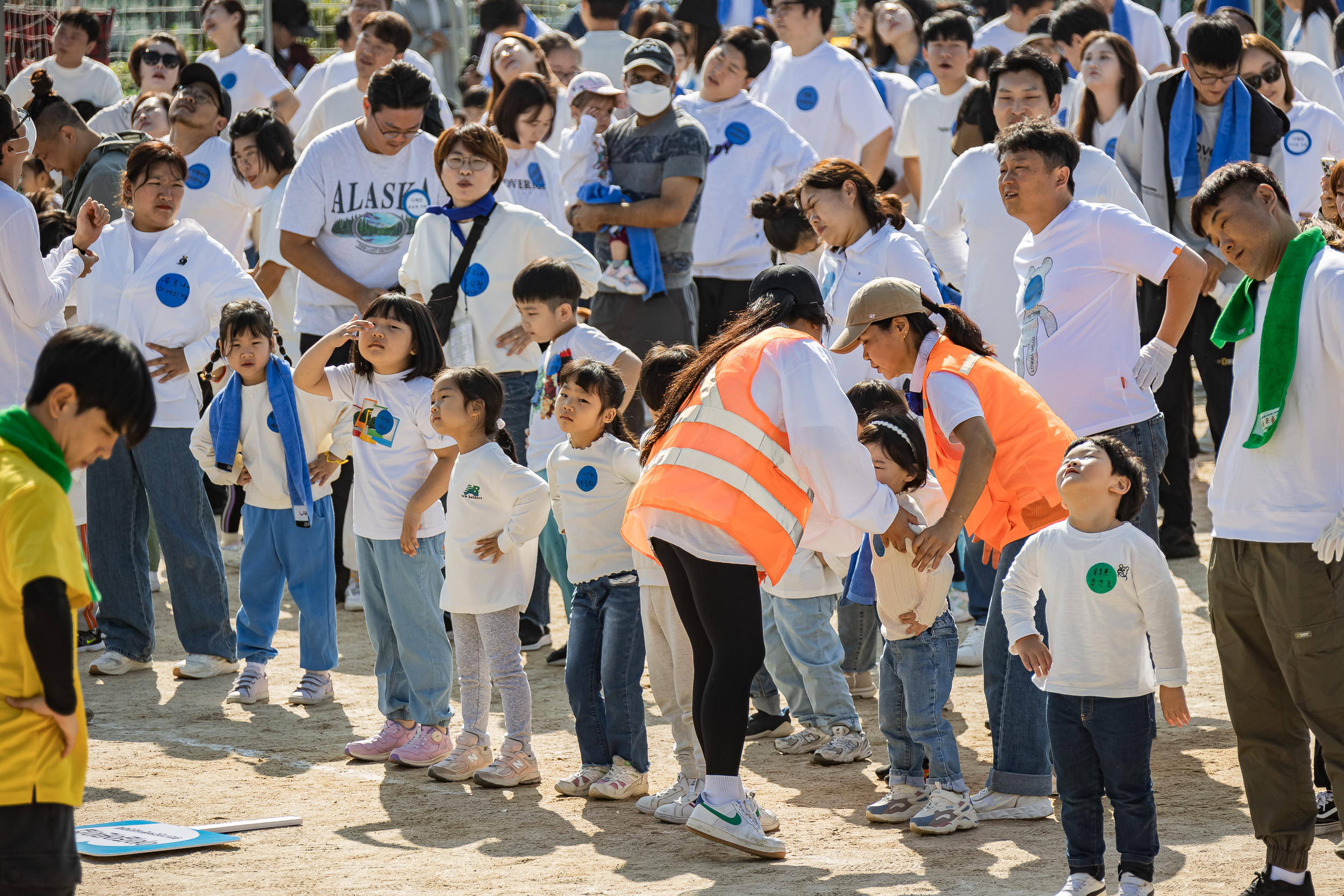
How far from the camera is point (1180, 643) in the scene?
4039 millimetres

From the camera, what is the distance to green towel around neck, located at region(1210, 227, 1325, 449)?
4039 mm

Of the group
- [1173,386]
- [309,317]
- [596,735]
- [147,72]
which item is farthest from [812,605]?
[147,72]

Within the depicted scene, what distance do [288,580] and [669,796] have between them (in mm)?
2315

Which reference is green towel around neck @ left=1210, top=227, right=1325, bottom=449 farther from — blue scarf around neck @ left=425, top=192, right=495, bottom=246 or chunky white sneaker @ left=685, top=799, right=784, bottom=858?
blue scarf around neck @ left=425, top=192, right=495, bottom=246

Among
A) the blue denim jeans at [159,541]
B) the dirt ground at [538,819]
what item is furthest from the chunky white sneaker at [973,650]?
the blue denim jeans at [159,541]

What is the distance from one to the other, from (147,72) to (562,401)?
6480mm

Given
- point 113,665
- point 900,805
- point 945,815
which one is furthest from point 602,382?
point 113,665

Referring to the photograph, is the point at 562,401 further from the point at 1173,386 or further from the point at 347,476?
the point at 1173,386

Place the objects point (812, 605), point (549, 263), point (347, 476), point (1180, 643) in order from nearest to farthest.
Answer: point (1180, 643) → point (812, 605) → point (549, 263) → point (347, 476)

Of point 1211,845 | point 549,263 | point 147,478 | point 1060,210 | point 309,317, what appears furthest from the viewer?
point 309,317

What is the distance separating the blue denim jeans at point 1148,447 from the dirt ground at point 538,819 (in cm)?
95

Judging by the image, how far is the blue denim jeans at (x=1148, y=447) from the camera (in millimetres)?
5203

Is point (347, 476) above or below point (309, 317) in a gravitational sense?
below

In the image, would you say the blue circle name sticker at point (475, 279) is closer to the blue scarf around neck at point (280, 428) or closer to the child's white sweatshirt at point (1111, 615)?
the blue scarf around neck at point (280, 428)
